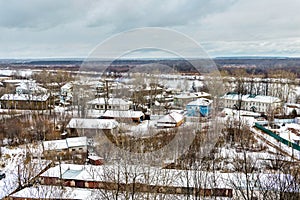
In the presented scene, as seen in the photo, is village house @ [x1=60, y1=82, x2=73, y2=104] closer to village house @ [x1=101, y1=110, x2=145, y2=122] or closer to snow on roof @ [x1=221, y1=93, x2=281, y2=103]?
village house @ [x1=101, y1=110, x2=145, y2=122]

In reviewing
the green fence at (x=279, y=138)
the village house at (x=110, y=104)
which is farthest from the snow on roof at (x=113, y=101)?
the green fence at (x=279, y=138)

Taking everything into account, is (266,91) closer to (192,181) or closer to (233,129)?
(233,129)

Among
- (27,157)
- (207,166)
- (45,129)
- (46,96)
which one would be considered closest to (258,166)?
(207,166)

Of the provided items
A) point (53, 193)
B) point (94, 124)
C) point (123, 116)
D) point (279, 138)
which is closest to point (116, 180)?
point (53, 193)

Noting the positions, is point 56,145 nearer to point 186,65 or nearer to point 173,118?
point 173,118

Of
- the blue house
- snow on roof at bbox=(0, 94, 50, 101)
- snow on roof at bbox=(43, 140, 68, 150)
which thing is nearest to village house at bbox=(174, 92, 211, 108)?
the blue house

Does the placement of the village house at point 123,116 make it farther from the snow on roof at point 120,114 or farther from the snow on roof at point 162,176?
the snow on roof at point 162,176

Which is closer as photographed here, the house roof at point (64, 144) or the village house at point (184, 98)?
the house roof at point (64, 144)

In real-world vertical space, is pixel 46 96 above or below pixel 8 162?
above
